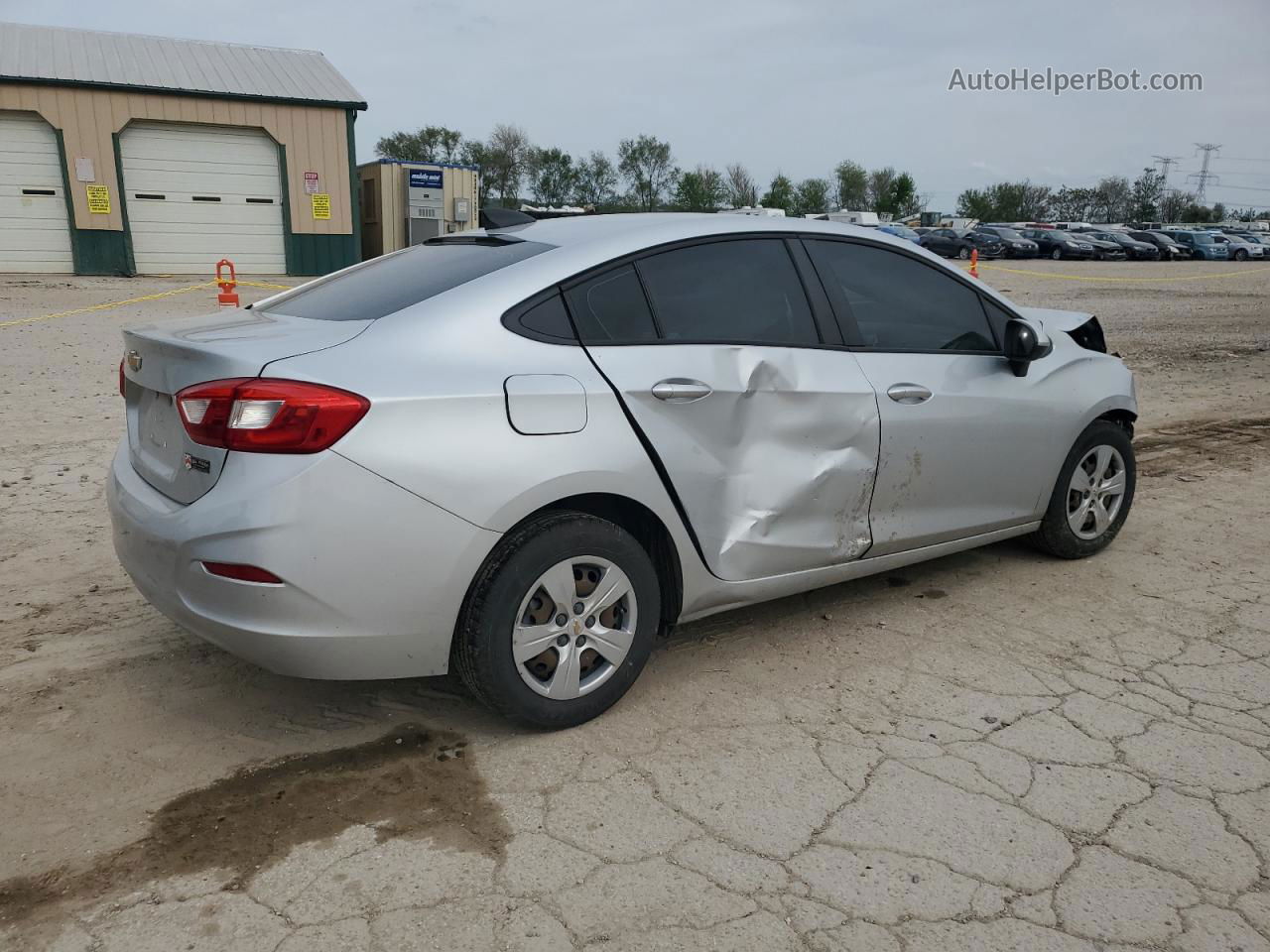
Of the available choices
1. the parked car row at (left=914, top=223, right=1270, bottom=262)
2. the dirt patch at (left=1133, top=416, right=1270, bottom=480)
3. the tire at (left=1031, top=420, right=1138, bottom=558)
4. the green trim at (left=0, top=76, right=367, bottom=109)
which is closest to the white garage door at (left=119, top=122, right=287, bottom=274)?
the green trim at (left=0, top=76, right=367, bottom=109)

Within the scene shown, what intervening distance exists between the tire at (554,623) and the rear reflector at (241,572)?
56 cm

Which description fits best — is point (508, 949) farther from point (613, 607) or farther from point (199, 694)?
point (199, 694)

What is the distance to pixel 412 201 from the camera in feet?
85.8

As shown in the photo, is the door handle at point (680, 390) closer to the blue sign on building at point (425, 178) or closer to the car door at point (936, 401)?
the car door at point (936, 401)

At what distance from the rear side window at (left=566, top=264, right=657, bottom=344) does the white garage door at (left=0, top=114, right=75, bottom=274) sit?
71.9ft

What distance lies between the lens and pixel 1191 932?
237 centimetres

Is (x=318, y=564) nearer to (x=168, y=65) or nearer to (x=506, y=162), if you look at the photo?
(x=168, y=65)

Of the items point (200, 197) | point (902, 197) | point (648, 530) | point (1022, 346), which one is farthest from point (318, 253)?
point (902, 197)

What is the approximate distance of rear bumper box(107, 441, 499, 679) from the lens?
2.68 m

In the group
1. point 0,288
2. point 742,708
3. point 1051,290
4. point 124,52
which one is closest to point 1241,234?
point 1051,290

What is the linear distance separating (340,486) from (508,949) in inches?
47.9

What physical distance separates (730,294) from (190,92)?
842 inches

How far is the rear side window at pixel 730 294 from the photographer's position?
11.2 feet

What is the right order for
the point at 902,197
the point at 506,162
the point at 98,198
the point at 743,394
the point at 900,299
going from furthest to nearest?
1. the point at 902,197
2. the point at 506,162
3. the point at 98,198
4. the point at 900,299
5. the point at 743,394
